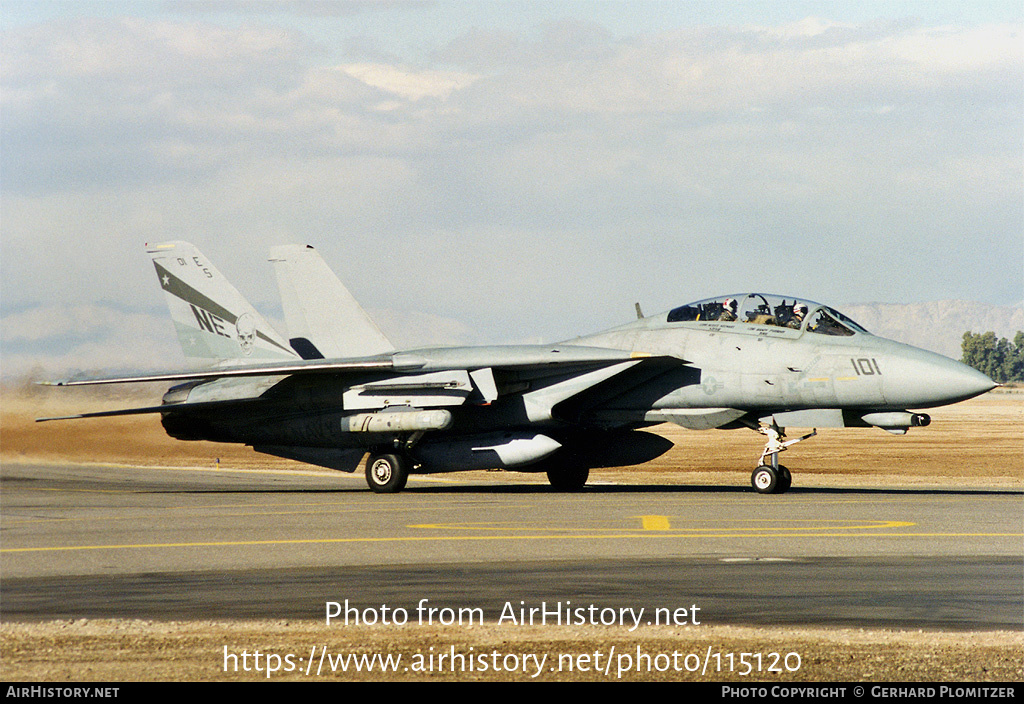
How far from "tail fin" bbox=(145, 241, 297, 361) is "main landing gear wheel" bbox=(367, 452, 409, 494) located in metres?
4.14

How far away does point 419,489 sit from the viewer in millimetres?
22750

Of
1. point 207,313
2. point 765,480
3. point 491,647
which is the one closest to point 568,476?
point 765,480

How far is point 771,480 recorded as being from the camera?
61.8 feet

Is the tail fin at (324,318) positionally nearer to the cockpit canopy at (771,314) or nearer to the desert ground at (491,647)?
the cockpit canopy at (771,314)

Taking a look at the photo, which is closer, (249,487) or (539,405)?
(539,405)

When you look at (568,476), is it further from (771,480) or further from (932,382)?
(932,382)

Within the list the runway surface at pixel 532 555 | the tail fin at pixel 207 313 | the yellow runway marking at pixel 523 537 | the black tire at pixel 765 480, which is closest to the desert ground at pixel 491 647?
the runway surface at pixel 532 555

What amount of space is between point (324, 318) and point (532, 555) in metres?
14.0

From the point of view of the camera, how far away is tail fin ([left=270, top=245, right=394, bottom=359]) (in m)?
24.2

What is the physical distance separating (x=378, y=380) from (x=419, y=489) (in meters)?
2.90

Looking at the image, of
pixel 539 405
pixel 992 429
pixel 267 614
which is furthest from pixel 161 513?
pixel 992 429

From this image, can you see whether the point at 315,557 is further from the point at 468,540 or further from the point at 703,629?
the point at 703,629

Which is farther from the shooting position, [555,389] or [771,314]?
[555,389]

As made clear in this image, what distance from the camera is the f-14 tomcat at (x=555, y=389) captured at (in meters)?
18.2
